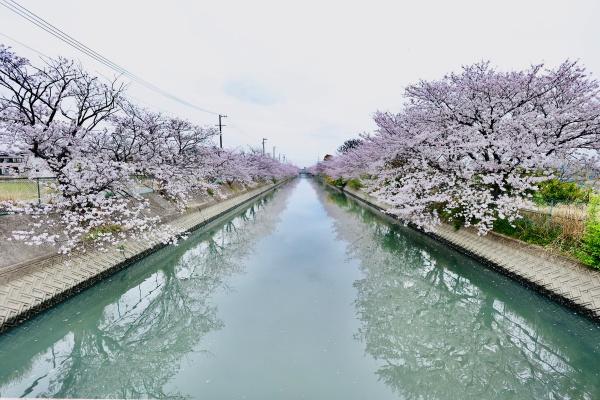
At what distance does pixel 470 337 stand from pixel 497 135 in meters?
8.25

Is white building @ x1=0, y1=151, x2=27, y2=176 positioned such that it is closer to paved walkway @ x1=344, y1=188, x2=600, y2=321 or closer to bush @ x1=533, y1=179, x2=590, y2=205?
paved walkway @ x1=344, y1=188, x2=600, y2=321

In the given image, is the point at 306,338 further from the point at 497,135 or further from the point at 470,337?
the point at 497,135

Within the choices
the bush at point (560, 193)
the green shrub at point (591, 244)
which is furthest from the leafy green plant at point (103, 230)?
the bush at point (560, 193)

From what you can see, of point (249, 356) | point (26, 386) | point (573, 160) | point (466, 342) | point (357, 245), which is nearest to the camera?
point (26, 386)

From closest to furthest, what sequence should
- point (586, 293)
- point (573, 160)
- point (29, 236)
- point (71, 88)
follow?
point (586, 293), point (29, 236), point (71, 88), point (573, 160)

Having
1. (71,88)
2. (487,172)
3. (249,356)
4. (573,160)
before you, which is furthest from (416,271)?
(71,88)

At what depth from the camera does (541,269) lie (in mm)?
10586

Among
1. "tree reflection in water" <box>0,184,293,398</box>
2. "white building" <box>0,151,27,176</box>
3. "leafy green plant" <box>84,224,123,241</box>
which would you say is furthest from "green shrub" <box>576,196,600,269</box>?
"white building" <box>0,151,27,176</box>

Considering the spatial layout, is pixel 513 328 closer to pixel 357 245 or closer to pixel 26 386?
pixel 357 245

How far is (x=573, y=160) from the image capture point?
13.6 m

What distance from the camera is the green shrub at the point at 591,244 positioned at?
902 cm

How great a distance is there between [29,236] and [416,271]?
14180mm

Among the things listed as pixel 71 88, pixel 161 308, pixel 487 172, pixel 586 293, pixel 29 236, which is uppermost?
pixel 71 88

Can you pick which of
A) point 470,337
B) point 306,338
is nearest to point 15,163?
point 306,338
